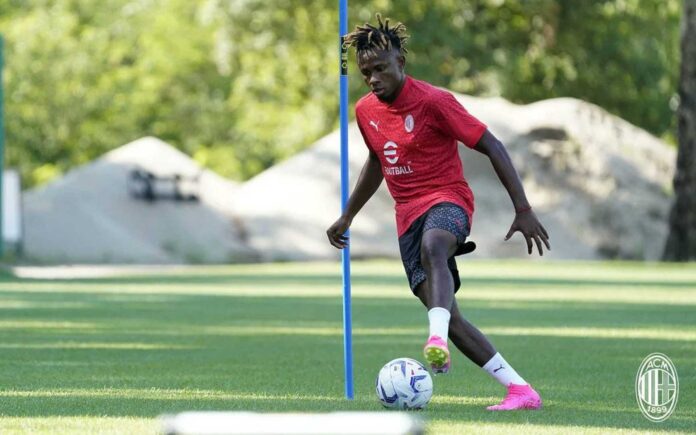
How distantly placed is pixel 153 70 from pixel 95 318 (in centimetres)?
5849

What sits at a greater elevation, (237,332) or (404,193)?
(404,193)

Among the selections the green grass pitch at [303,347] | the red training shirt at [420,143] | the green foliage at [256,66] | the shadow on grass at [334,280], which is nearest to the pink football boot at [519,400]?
the green grass pitch at [303,347]

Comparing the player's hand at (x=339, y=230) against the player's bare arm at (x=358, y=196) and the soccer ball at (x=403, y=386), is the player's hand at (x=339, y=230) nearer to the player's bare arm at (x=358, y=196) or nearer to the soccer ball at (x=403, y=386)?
the player's bare arm at (x=358, y=196)

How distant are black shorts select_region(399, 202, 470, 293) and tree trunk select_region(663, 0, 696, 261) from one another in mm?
26651

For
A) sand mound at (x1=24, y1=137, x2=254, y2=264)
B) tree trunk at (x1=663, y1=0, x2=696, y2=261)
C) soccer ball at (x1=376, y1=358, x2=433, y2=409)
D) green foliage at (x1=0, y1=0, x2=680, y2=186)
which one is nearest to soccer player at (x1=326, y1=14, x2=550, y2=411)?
soccer ball at (x1=376, y1=358, x2=433, y2=409)

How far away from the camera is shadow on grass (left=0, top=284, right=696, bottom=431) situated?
9.56 meters

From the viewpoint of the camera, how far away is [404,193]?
9.41 meters

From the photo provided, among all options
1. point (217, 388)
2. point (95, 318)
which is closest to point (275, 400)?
point (217, 388)

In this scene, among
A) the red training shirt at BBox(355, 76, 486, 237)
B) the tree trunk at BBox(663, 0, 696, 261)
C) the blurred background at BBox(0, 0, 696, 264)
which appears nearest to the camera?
the red training shirt at BBox(355, 76, 486, 237)

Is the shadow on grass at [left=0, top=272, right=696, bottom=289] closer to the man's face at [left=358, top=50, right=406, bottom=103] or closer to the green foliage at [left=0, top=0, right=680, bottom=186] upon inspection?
the man's face at [left=358, top=50, right=406, bottom=103]

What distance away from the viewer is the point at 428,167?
9320 millimetres

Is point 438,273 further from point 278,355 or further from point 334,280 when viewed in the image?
point 334,280

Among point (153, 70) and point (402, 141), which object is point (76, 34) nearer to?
point (153, 70)

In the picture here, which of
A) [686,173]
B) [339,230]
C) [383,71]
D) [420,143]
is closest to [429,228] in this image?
[420,143]
